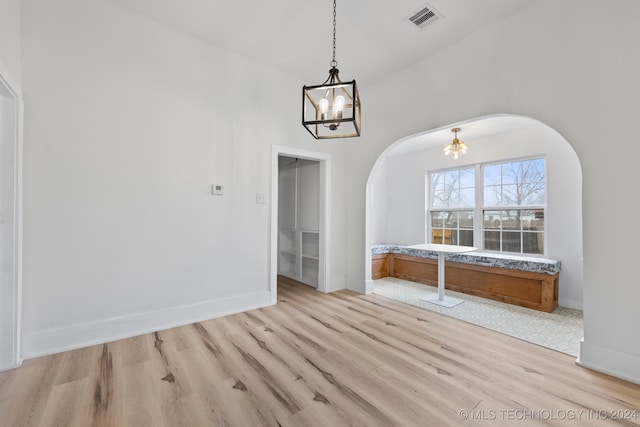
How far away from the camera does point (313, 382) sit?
1934 millimetres

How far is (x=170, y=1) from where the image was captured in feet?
8.45

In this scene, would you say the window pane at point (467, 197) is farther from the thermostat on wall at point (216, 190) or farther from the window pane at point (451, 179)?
the thermostat on wall at point (216, 190)

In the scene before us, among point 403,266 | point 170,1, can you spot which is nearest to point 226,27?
point 170,1

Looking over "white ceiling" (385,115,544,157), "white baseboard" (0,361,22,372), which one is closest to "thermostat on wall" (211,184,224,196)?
"white baseboard" (0,361,22,372)

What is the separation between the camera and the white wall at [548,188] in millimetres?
3756

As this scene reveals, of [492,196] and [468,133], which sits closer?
[468,133]

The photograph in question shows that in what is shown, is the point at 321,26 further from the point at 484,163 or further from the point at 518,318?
the point at 518,318

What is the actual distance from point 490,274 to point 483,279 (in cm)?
13

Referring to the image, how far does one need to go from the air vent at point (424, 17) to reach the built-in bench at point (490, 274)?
316 cm

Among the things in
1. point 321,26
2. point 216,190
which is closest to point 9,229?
point 216,190

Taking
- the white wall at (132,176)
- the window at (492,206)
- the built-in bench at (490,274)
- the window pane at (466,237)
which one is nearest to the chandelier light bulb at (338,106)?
the white wall at (132,176)

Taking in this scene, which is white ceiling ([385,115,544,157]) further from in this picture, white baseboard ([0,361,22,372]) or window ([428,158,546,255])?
white baseboard ([0,361,22,372])

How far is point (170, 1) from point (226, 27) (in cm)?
54

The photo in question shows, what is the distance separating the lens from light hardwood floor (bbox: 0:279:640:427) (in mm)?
1603
